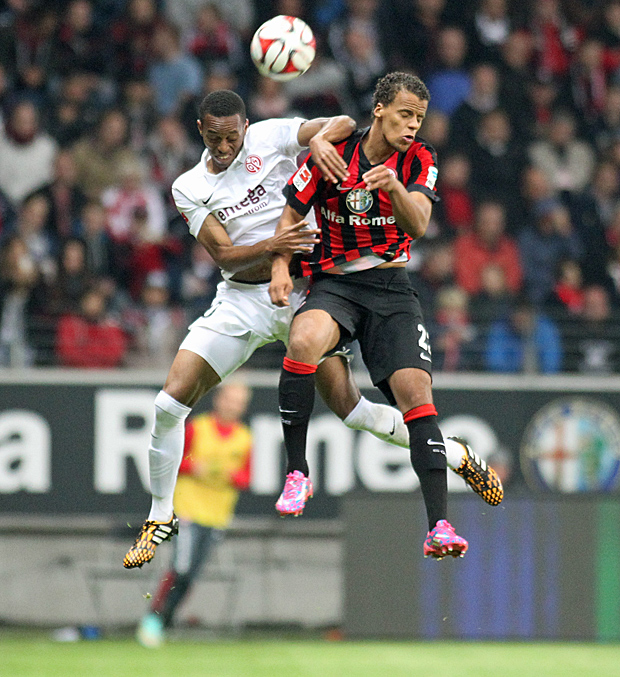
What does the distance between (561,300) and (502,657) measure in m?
3.26

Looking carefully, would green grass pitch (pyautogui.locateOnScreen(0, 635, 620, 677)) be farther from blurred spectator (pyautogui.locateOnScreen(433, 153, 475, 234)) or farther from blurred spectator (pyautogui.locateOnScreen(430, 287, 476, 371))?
blurred spectator (pyautogui.locateOnScreen(433, 153, 475, 234))

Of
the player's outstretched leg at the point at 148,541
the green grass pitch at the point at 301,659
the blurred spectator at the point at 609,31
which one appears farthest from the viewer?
the blurred spectator at the point at 609,31

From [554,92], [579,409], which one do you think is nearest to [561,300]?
[579,409]

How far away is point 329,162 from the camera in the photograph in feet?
18.9

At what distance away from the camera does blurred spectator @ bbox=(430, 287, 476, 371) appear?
10.9 metres

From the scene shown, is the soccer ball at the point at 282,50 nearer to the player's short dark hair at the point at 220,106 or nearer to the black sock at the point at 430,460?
the player's short dark hair at the point at 220,106

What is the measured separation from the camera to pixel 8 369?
11.1 meters

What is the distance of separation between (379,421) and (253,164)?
56.6 inches

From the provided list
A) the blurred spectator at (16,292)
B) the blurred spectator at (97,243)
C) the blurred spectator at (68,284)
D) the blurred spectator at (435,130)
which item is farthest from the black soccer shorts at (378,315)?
the blurred spectator at (435,130)

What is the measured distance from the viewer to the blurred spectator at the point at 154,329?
419 inches

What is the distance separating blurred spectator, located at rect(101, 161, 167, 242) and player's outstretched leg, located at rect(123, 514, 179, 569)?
5319mm

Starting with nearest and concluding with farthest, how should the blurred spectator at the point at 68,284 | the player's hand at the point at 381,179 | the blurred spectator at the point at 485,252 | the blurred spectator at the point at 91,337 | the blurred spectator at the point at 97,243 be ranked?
the player's hand at the point at 381,179 → the blurred spectator at the point at 91,337 → the blurred spectator at the point at 68,284 → the blurred spectator at the point at 97,243 → the blurred spectator at the point at 485,252

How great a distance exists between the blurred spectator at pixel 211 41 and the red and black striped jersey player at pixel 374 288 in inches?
281

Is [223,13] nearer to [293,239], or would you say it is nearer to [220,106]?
[220,106]
